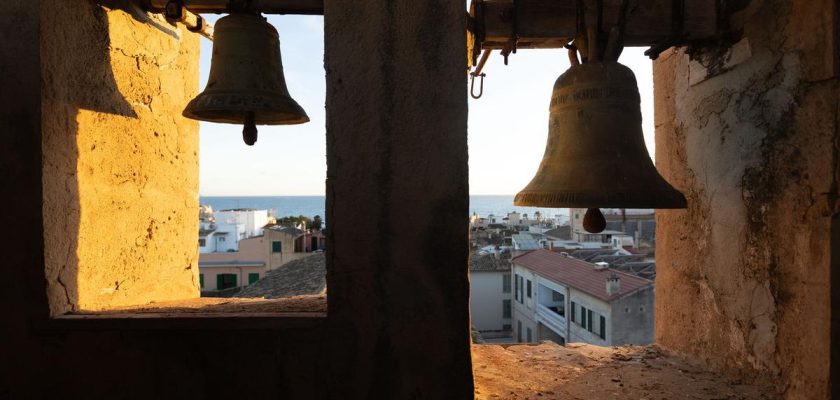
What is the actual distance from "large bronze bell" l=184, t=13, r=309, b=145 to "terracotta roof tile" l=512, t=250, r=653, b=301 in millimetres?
12517

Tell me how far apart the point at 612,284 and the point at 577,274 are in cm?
232

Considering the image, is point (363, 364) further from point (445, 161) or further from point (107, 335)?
point (107, 335)

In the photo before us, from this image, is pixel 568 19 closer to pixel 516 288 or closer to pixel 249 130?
pixel 249 130

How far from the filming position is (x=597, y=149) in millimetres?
1918

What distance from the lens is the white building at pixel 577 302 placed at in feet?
42.2

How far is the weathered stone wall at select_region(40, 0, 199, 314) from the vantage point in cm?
179

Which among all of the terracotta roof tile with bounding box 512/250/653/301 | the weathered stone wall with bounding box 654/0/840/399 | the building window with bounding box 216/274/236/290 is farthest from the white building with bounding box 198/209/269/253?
the weathered stone wall with bounding box 654/0/840/399

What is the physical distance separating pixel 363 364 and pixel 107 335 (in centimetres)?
95

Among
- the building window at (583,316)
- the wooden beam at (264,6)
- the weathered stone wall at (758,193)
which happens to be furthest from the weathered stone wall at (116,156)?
the building window at (583,316)

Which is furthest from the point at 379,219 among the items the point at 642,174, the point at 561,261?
the point at 561,261

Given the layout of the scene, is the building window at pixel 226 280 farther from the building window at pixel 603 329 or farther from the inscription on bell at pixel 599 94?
the inscription on bell at pixel 599 94

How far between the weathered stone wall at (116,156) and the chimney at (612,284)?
1226cm

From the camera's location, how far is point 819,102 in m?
1.78

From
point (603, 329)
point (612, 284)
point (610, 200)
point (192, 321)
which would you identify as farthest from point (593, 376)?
point (603, 329)
